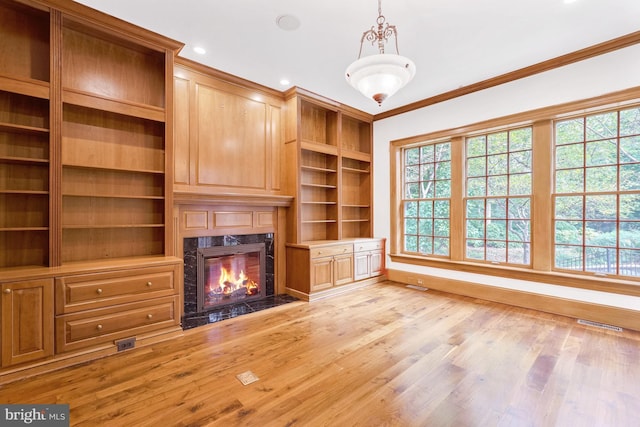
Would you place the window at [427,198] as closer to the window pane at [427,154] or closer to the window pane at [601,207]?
the window pane at [427,154]

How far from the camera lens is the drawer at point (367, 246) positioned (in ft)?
16.8

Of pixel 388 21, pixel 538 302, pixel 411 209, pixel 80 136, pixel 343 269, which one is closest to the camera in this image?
pixel 388 21

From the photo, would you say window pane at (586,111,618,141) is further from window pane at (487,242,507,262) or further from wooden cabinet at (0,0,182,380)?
wooden cabinet at (0,0,182,380)

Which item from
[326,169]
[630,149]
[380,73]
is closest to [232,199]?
[326,169]

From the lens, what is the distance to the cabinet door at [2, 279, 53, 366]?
232 centimetres

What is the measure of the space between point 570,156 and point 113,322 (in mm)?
5591

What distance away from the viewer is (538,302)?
153 inches

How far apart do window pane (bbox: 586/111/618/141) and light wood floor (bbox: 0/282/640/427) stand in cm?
229

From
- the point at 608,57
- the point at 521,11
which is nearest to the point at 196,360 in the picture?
the point at 521,11

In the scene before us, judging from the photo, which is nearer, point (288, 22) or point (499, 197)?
point (288, 22)

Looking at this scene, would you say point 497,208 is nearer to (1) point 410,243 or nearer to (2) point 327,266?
(1) point 410,243

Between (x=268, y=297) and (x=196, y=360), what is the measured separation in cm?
190

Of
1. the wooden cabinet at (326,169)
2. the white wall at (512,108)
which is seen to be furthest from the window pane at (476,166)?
the wooden cabinet at (326,169)

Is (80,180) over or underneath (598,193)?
over
